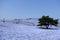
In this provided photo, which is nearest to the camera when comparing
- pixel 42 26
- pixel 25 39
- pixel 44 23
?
pixel 25 39

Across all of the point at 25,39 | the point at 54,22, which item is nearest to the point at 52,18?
the point at 54,22

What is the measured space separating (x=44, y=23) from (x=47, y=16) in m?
2.19

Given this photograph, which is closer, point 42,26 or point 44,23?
point 44,23

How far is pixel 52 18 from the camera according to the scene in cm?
3572

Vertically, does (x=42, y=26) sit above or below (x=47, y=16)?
below

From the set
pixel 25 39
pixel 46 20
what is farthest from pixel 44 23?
pixel 25 39

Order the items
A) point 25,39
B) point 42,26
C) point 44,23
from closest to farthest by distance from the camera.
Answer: point 25,39
point 44,23
point 42,26

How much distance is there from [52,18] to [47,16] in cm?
139

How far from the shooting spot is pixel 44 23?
112ft

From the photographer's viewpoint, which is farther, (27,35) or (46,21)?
(46,21)

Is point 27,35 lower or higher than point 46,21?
higher

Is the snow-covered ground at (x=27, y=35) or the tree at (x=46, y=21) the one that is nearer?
the snow-covered ground at (x=27, y=35)

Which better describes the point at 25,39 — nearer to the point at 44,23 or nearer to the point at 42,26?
the point at 44,23

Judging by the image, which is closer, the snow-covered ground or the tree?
the snow-covered ground
